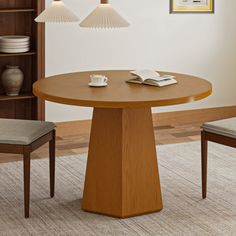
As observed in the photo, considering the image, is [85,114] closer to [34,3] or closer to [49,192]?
[34,3]

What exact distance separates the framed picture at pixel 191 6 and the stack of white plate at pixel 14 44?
1.39 metres

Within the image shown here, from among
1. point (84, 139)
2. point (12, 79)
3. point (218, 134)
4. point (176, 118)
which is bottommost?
point (84, 139)

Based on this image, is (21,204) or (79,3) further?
Answer: (79,3)

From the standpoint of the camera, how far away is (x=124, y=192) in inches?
141

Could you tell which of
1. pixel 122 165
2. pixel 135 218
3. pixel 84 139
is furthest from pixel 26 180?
pixel 84 139

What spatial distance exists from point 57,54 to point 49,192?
1517 mm

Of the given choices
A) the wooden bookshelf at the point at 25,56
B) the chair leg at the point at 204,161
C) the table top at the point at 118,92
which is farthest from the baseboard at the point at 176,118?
the chair leg at the point at 204,161

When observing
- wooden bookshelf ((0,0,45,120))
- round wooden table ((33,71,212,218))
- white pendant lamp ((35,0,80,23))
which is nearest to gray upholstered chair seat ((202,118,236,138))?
round wooden table ((33,71,212,218))

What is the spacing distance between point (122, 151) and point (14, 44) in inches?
65.6

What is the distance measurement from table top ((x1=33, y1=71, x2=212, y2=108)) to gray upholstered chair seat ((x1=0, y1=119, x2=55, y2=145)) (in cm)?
22

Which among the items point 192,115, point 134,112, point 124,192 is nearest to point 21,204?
point 124,192

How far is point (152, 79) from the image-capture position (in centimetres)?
367

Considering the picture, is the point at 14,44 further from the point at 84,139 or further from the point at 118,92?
the point at 118,92

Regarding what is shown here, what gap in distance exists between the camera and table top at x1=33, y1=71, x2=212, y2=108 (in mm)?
3266
